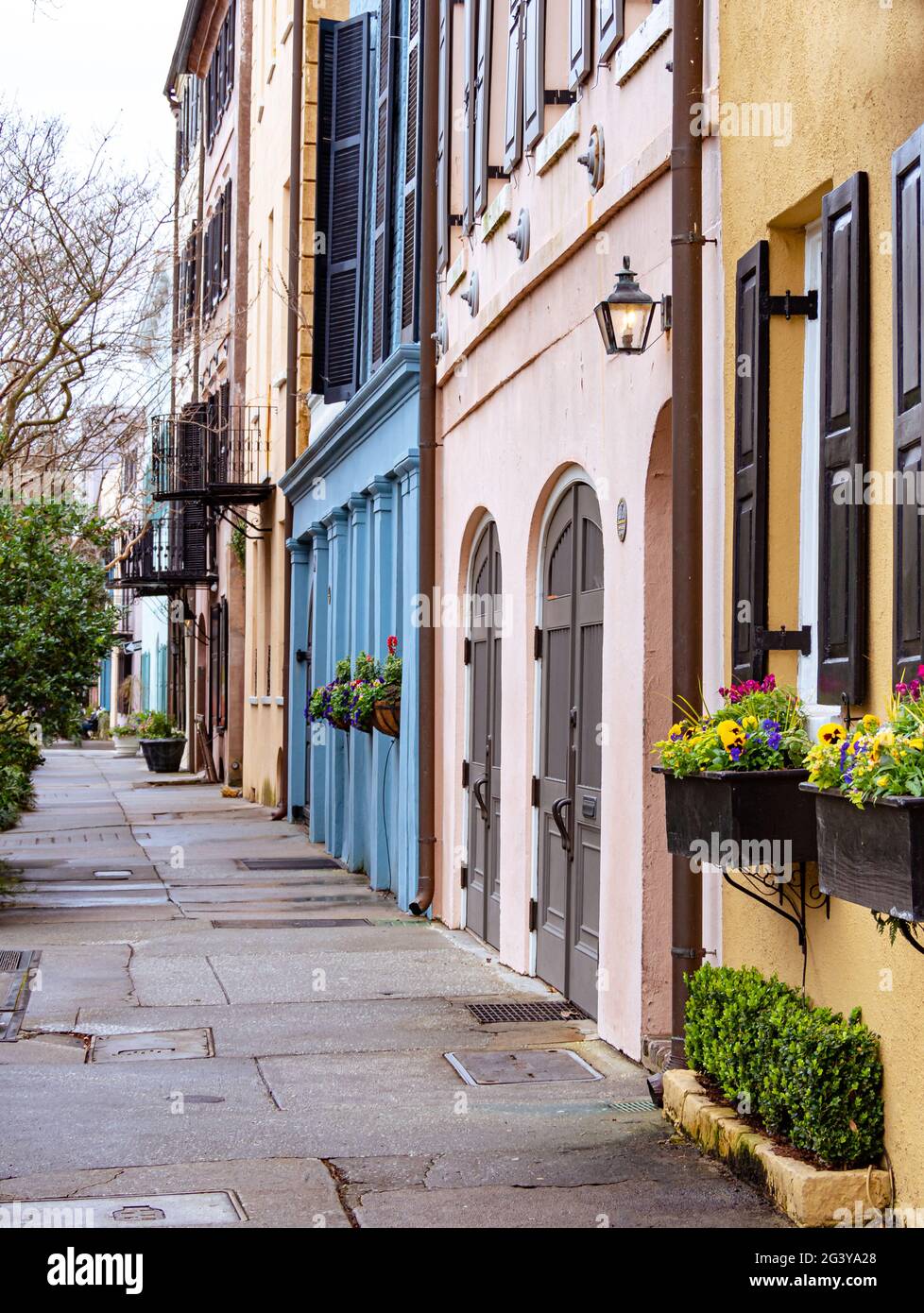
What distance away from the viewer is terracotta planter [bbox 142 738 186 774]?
31703mm

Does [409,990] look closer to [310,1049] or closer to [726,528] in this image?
[310,1049]

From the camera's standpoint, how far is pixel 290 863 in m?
15.9

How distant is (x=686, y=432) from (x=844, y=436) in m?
1.45

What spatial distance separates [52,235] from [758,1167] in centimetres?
1670

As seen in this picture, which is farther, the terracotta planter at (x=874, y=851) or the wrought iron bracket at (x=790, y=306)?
the wrought iron bracket at (x=790, y=306)

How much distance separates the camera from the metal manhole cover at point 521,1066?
23.3 ft

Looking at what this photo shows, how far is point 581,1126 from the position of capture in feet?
20.6

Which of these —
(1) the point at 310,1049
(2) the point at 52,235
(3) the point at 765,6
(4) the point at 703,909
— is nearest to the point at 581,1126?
(4) the point at 703,909

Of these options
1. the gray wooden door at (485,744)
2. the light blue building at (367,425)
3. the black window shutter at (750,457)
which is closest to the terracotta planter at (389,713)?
the light blue building at (367,425)

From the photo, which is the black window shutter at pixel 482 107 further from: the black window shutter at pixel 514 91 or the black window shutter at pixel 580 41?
the black window shutter at pixel 580 41

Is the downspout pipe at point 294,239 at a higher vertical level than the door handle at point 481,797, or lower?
higher

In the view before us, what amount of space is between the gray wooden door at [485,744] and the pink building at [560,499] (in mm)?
27

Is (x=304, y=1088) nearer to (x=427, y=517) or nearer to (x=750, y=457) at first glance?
(x=750, y=457)

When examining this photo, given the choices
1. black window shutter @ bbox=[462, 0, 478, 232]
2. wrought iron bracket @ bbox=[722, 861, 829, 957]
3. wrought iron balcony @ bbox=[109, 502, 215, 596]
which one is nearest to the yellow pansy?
wrought iron bracket @ bbox=[722, 861, 829, 957]
